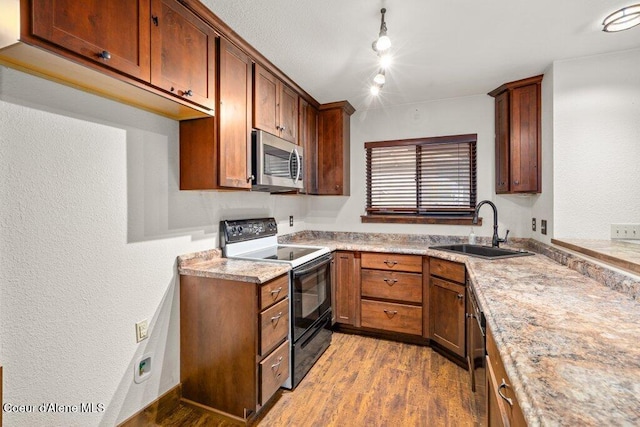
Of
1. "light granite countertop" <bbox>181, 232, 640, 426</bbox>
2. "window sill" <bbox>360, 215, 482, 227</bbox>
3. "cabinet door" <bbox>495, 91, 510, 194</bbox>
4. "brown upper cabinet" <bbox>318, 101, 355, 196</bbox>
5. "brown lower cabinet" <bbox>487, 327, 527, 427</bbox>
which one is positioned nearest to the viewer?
"light granite countertop" <bbox>181, 232, 640, 426</bbox>

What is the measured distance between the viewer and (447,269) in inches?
97.8

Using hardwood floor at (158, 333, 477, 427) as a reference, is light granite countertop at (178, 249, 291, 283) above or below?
above

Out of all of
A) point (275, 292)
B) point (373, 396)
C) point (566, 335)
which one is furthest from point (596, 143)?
point (275, 292)

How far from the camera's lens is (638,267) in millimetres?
1382

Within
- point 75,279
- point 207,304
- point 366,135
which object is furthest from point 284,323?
point 366,135

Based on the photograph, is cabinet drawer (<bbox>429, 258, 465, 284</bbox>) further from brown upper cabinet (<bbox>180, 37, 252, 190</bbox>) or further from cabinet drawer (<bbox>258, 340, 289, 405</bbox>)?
brown upper cabinet (<bbox>180, 37, 252, 190</bbox>)

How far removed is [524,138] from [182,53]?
2669 millimetres

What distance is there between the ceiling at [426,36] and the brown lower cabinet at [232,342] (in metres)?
1.55

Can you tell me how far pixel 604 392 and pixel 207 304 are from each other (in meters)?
1.79

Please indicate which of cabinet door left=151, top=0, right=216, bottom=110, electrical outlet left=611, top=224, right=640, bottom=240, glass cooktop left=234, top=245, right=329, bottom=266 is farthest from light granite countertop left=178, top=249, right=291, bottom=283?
electrical outlet left=611, top=224, right=640, bottom=240

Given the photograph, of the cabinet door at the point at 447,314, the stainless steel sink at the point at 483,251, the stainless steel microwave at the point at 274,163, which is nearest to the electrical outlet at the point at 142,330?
the stainless steel microwave at the point at 274,163

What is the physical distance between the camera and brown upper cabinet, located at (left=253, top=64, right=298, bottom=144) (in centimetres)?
223

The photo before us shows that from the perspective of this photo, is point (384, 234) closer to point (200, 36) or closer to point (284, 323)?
point (284, 323)

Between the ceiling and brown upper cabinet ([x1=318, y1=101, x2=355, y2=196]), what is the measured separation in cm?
57
